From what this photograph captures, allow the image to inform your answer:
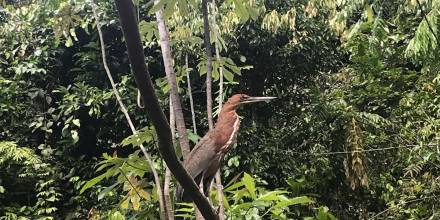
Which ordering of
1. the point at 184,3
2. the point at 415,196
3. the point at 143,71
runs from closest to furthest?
the point at 143,71 < the point at 184,3 < the point at 415,196

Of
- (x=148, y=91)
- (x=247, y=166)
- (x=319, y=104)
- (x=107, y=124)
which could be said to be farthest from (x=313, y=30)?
(x=148, y=91)

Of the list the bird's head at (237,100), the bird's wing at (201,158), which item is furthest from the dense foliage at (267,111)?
the bird's wing at (201,158)

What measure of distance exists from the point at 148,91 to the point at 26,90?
3.90 meters

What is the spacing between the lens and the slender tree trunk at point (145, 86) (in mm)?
621

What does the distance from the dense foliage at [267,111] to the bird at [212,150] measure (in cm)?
194

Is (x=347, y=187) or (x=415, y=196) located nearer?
(x=415, y=196)

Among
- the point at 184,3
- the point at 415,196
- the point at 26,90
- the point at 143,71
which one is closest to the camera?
the point at 143,71

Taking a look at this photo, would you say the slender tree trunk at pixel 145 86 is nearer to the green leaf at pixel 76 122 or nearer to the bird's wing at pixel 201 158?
the bird's wing at pixel 201 158

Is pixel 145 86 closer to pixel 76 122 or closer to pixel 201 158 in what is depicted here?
pixel 201 158

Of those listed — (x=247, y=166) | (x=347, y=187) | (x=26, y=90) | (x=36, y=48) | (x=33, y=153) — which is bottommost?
(x=347, y=187)

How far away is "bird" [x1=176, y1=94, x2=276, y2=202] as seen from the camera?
61.1 inches

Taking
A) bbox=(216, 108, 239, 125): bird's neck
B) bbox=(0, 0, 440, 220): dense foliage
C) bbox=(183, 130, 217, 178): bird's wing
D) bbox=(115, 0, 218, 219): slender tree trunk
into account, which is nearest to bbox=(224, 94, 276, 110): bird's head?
bbox=(216, 108, 239, 125): bird's neck

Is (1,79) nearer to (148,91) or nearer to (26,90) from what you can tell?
(26,90)

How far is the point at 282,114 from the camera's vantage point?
4.43 m
